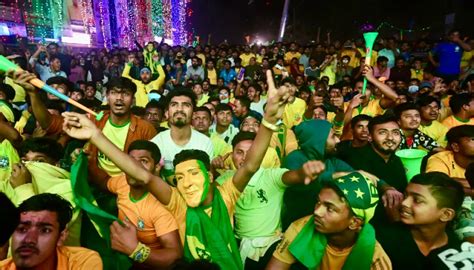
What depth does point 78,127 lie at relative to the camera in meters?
2.40

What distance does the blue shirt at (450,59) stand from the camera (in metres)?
9.72

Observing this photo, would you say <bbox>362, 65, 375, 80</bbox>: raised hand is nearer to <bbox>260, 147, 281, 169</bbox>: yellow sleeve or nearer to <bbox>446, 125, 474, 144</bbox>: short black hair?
<bbox>446, 125, 474, 144</bbox>: short black hair

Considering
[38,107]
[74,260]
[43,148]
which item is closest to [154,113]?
[38,107]

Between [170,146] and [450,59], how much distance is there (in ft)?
28.1

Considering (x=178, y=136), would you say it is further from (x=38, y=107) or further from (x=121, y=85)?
(x=38, y=107)

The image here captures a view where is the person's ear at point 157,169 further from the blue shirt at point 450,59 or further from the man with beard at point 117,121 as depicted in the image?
the blue shirt at point 450,59

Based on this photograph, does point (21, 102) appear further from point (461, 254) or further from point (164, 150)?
point (461, 254)

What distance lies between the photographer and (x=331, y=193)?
2539mm

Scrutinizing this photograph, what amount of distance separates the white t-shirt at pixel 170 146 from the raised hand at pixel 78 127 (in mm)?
1545

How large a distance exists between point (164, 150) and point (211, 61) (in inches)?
354

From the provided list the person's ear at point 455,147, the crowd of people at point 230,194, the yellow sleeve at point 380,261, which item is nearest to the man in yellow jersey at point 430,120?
the crowd of people at point 230,194

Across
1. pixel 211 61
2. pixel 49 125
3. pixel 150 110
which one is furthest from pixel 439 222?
pixel 211 61

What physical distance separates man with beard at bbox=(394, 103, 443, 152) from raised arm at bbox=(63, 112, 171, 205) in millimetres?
3226

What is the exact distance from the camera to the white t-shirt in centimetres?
395
